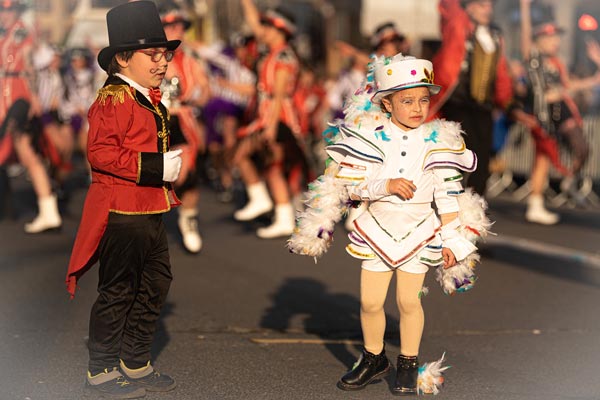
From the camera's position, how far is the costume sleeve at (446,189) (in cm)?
495

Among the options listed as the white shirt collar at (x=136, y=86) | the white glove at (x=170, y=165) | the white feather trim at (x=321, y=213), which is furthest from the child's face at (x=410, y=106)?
the white shirt collar at (x=136, y=86)

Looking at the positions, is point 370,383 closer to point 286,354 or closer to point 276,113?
point 286,354

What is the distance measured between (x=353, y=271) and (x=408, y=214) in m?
3.53

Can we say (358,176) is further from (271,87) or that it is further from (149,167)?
(271,87)

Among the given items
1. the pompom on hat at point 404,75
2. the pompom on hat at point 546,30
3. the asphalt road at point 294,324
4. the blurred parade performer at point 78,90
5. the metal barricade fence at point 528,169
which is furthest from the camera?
the blurred parade performer at point 78,90

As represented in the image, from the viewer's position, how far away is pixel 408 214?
4.95 metres

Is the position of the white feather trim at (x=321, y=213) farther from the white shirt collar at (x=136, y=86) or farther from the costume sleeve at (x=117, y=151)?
the white shirt collar at (x=136, y=86)

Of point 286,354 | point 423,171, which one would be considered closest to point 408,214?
point 423,171

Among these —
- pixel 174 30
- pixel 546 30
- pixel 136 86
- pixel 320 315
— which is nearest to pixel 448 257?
pixel 136 86

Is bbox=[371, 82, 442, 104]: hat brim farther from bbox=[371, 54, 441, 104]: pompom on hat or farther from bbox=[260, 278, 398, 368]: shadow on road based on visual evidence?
bbox=[260, 278, 398, 368]: shadow on road

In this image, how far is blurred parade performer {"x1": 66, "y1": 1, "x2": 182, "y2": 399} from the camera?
15.8ft

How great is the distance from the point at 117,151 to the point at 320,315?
8.07ft

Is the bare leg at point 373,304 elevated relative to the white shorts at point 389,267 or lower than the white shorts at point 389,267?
lower

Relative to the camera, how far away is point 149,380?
5129 mm
